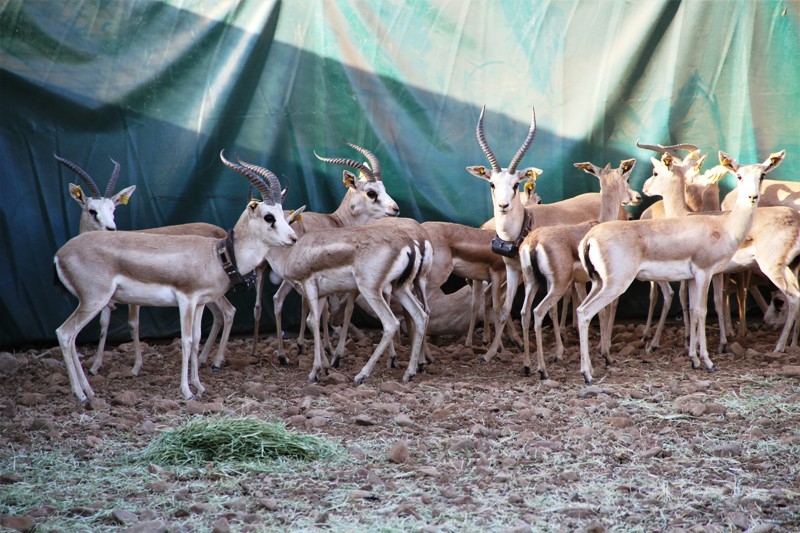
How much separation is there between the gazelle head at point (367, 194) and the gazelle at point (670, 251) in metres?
2.66

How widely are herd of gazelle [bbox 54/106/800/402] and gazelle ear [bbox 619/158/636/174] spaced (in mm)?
17

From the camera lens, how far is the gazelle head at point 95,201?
9445mm

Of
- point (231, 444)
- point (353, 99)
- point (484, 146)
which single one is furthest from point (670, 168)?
point (231, 444)

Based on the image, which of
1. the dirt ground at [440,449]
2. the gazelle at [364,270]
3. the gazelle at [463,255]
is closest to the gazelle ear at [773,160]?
the dirt ground at [440,449]

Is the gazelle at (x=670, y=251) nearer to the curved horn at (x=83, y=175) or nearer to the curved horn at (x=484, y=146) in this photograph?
the curved horn at (x=484, y=146)

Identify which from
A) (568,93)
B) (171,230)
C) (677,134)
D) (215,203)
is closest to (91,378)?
(171,230)

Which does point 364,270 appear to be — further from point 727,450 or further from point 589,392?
point 727,450

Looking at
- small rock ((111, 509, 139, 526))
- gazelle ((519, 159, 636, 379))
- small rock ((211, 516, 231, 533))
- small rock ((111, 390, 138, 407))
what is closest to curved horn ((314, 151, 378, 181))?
gazelle ((519, 159, 636, 379))

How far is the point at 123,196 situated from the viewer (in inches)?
383

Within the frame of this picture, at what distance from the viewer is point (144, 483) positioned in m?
5.45

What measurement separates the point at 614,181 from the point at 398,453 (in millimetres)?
4985

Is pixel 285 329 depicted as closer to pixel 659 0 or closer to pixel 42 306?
pixel 42 306

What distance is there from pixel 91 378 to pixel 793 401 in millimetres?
5586

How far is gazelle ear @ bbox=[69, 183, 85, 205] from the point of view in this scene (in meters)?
9.57
